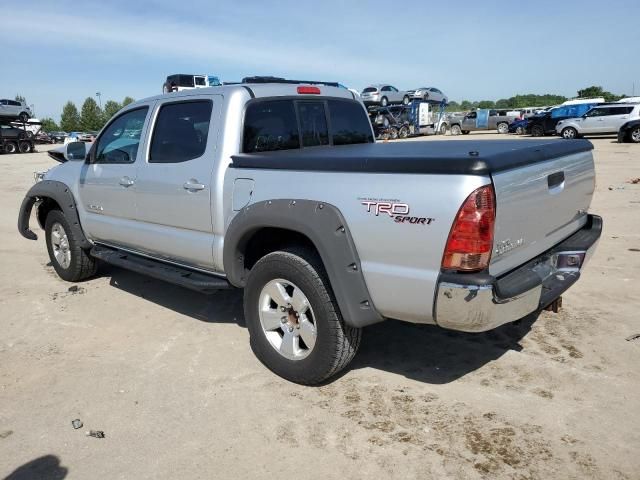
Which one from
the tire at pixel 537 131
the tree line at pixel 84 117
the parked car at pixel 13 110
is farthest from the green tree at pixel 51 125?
the tire at pixel 537 131

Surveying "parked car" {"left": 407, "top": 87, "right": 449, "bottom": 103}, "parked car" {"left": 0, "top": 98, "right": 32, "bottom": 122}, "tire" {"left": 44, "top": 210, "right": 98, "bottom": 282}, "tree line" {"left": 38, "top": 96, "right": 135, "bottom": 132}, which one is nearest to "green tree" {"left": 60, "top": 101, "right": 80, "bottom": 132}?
"tree line" {"left": 38, "top": 96, "right": 135, "bottom": 132}

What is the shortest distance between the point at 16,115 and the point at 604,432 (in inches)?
1659

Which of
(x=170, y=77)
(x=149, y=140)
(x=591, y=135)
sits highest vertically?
(x=170, y=77)

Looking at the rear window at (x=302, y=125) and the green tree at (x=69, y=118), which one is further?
the green tree at (x=69, y=118)

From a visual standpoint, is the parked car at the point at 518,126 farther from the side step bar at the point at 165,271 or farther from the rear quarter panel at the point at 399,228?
the rear quarter panel at the point at 399,228

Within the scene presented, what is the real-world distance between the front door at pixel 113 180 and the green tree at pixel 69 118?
336 ft

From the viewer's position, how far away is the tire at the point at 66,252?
18.6 ft

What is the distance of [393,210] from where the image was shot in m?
2.77

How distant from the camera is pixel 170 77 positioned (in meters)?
25.2

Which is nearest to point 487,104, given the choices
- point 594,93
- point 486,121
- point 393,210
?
point 594,93

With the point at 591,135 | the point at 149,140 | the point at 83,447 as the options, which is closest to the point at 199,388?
the point at 83,447

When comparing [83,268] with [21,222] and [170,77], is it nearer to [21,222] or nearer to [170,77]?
[21,222]

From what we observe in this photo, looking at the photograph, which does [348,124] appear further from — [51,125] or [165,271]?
[51,125]

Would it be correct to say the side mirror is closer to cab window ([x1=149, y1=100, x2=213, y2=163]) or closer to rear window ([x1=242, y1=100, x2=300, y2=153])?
cab window ([x1=149, y1=100, x2=213, y2=163])
